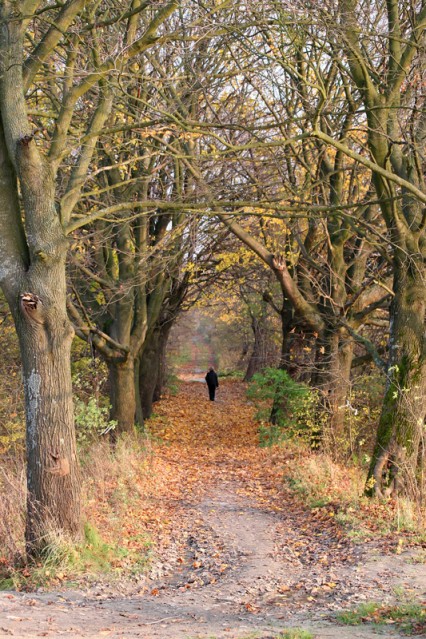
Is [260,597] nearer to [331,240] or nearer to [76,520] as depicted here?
[76,520]

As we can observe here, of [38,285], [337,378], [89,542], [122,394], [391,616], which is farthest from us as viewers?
[122,394]

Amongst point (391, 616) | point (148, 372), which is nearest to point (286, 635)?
point (391, 616)

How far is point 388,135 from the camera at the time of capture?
10.1 metres

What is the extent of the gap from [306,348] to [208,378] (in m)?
10.0

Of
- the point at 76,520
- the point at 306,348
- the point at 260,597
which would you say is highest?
the point at 306,348

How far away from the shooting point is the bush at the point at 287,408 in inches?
603

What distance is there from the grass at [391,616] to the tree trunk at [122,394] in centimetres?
1007

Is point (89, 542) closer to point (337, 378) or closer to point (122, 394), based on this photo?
point (337, 378)

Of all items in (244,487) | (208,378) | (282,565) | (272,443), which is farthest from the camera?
(208,378)

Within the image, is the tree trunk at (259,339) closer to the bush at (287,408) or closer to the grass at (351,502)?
the bush at (287,408)

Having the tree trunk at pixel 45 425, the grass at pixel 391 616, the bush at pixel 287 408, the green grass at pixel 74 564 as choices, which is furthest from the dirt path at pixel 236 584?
the bush at pixel 287 408

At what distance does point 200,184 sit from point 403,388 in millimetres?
6124

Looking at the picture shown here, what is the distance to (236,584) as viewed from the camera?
299 inches

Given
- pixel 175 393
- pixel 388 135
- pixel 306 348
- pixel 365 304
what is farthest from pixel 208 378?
pixel 388 135
